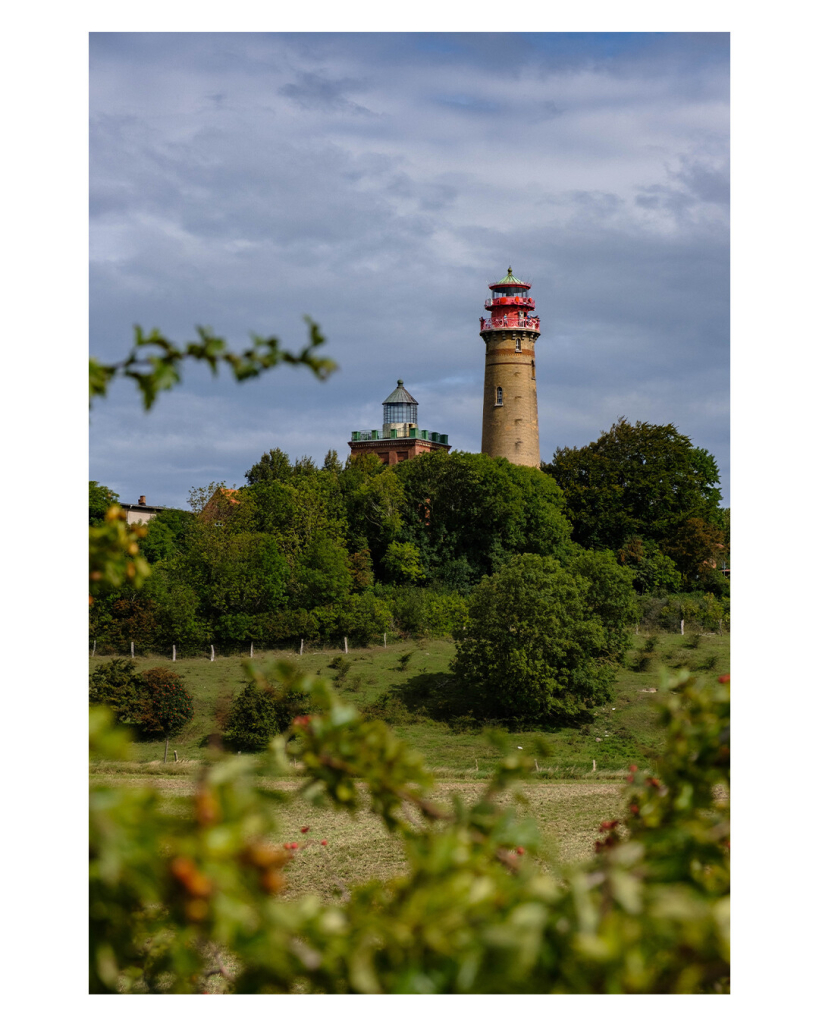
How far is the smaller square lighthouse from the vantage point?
43.7m

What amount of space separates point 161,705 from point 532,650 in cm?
793

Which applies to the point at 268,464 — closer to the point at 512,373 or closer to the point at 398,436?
the point at 398,436

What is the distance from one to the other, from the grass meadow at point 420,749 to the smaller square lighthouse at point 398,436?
17341mm

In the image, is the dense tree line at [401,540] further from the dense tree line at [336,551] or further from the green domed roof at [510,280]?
the green domed roof at [510,280]

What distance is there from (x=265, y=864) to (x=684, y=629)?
29161 mm

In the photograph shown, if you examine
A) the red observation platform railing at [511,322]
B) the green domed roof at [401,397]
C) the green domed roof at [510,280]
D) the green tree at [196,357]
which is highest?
the green domed roof at [510,280]

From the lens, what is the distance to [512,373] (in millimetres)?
37375

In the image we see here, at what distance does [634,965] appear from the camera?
1.40 meters

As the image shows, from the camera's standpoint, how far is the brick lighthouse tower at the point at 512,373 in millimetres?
37406

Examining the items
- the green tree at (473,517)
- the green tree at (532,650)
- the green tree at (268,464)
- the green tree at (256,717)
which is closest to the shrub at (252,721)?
the green tree at (256,717)

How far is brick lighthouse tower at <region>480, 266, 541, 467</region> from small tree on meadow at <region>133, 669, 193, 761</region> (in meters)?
20.6

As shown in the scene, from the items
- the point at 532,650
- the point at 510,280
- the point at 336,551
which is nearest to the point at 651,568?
the point at 336,551
